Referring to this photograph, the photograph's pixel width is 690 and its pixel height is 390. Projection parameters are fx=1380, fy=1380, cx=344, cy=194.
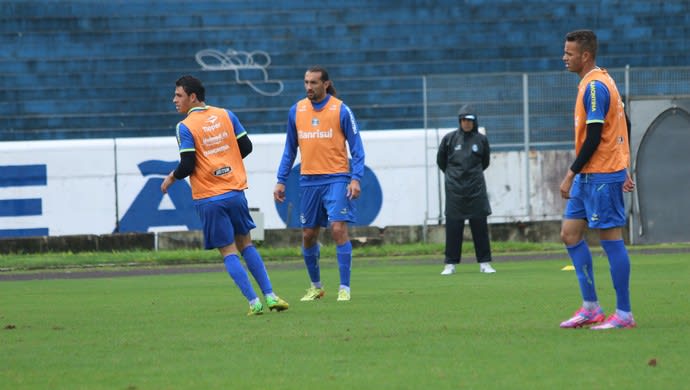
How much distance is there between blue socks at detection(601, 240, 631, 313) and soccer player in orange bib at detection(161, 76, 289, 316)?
2.92 meters

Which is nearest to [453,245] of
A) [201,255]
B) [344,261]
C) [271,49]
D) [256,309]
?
[344,261]

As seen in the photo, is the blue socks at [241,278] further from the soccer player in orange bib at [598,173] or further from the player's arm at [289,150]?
the soccer player in orange bib at [598,173]

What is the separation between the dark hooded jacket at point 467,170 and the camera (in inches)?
674

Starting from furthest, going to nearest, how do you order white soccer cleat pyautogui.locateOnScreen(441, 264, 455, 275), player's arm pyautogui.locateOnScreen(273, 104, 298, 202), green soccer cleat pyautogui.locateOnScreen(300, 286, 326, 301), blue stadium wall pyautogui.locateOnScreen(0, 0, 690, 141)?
blue stadium wall pyautogui.locateOnScreen(0, 0, 690, 141), white soccer cleat pyautogui.locateOnScreen(441, 264, 455, 275), player's arm pyautogui.locateOnScreen(273, 104, 298, 202), green soccer cleat pyautogui.locateOnScreen(300, 286, 326, 301)

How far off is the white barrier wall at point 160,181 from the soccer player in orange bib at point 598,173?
1570 centimetres

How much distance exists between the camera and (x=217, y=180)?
35.5ft

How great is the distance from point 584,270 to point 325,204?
3604 mm

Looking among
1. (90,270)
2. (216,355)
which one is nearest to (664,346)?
(216,355)

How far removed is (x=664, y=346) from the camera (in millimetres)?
7773

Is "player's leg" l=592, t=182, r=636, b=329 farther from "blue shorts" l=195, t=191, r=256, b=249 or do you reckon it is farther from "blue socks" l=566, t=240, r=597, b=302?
"blue shorts" l=195, t=191, r=256, b=249

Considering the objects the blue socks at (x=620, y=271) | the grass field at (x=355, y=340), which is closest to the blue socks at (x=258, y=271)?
the grass field at (x=355, y=340)

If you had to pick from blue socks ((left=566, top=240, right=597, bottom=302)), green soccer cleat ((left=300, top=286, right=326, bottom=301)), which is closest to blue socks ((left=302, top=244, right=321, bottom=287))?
green soccer cleat ((left=300, top=286, right=326, bottom=301))

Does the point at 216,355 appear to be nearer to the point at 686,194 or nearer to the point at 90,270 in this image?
the point at 90,270

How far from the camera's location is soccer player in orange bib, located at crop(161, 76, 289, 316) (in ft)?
35.3
